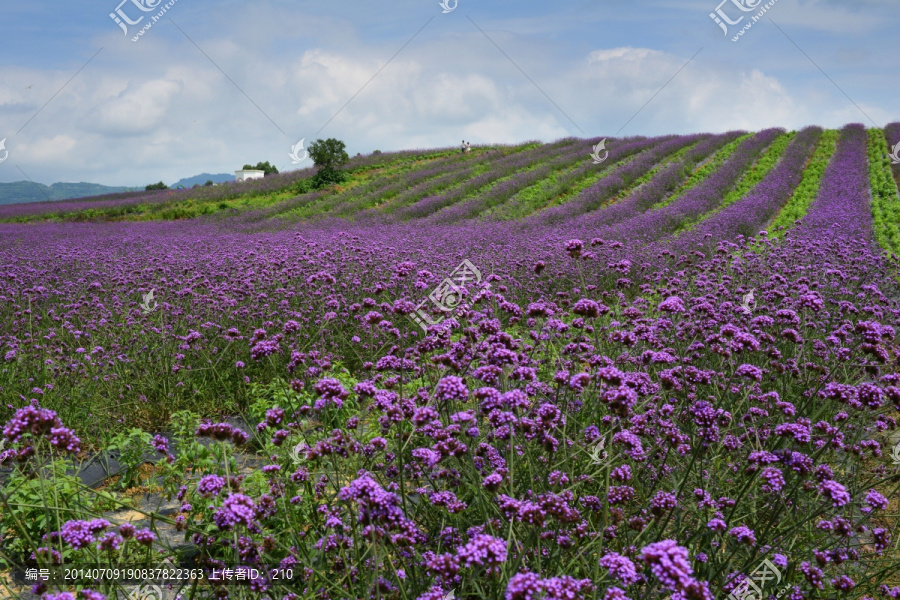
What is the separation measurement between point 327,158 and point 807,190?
69.4 feet

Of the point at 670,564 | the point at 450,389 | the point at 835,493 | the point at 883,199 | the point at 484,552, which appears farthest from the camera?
the point at 883,199

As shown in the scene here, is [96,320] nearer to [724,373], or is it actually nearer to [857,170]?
[724,373]

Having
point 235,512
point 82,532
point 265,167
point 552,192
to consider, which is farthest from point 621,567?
point 265,167

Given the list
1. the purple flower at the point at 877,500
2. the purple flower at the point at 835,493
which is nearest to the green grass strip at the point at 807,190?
the purple flower at the point at 877,500

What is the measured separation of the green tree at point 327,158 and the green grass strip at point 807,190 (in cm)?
1990

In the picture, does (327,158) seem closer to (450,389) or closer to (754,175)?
(754,175)

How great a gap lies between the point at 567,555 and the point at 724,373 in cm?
258

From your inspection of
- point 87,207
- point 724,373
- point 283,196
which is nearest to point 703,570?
point 724,373

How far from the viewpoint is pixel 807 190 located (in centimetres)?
2008

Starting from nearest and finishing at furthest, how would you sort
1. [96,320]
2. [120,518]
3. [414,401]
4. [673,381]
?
[414,401], [673,381], [120,518], [96,320]

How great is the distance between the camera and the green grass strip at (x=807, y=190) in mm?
14947

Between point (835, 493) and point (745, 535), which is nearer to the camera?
point (835, 493)

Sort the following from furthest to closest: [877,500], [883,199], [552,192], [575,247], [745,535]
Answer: [552,192] < [883,199] < [575,247] < [877,500] < [745,535]

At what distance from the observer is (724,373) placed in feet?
14.8
